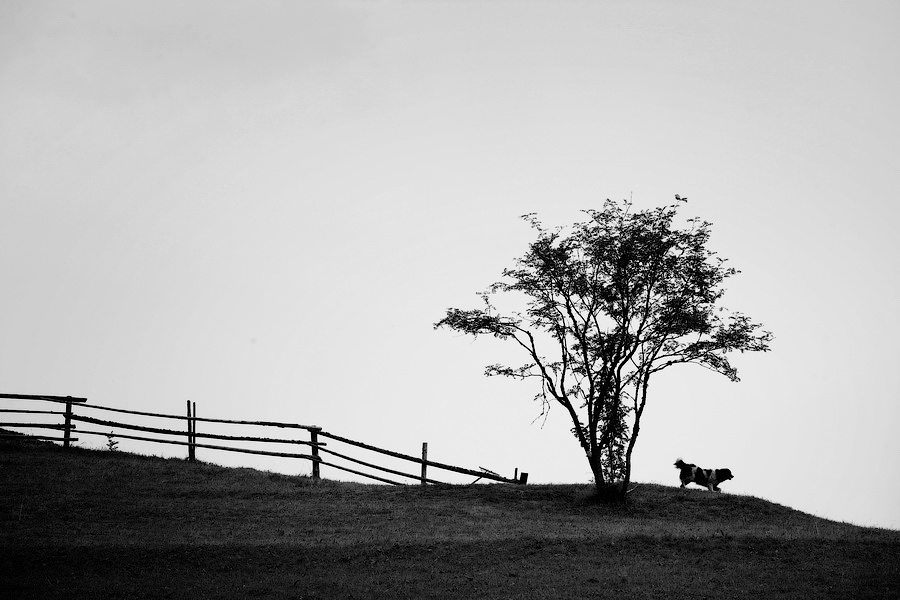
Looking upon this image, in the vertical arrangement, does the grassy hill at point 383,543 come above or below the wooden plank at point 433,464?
below

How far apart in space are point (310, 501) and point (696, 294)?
1368cm

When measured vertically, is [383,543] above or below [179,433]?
below

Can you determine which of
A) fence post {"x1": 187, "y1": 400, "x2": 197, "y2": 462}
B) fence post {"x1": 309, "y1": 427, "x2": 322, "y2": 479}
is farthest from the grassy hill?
fence post {"x1": 187, "y1": 400, "x2": 197, "y2": 462}

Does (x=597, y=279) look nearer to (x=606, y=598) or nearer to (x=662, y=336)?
(x=662, y=336)

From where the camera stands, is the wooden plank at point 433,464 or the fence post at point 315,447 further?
the wooden plank at point 433,464

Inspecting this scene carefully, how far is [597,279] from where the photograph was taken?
23.4m

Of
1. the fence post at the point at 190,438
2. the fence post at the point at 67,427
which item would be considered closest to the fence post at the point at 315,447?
the fence post at the point at 190,438

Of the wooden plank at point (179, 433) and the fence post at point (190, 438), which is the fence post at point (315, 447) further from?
the fence post at point (190, 438)

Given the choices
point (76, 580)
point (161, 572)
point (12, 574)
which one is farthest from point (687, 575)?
point (12, 574)

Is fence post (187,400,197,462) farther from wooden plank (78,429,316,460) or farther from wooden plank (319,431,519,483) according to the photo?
wooden plank (319,431,519,483)

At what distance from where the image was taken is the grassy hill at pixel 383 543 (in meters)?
12.1

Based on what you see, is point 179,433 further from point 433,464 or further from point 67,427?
point 433,464

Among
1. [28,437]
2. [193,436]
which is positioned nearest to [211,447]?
[193,436]

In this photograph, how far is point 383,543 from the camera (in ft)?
49.1
